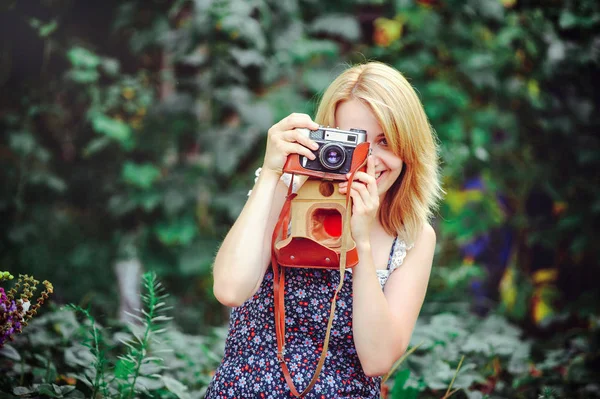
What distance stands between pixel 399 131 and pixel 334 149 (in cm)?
24

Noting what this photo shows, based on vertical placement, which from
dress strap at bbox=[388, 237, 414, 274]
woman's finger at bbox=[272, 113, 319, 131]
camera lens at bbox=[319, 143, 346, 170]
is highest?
woman's finger at bbox=[272, 113, 319, 131]

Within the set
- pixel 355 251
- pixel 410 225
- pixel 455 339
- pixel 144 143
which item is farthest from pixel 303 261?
pixel 144 143

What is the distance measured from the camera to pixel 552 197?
13.0 feet

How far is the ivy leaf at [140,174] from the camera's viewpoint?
3.67 metres

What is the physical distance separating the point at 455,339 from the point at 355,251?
126 centimetres

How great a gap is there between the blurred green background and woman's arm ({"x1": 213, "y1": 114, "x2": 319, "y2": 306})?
1895 mm

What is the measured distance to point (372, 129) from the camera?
1720 millimetres

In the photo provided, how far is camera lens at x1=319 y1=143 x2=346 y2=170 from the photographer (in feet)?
5.14

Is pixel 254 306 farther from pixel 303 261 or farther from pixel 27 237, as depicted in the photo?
pixel 27 237

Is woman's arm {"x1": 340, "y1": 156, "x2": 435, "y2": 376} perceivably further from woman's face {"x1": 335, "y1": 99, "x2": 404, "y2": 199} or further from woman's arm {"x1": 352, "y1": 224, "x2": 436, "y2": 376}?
woman's face {"x1": 335, "y1": 99, "x2": 404, "y2": 199}

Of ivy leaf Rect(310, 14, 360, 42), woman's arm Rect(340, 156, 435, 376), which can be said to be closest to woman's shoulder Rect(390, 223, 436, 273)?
woman's arm Rect(340, 156, 435, 376)

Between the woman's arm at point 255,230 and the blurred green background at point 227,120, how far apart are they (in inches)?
74.6

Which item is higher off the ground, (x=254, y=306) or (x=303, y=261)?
(x=303, y=261)

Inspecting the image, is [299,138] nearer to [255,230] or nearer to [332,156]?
[332,156]
